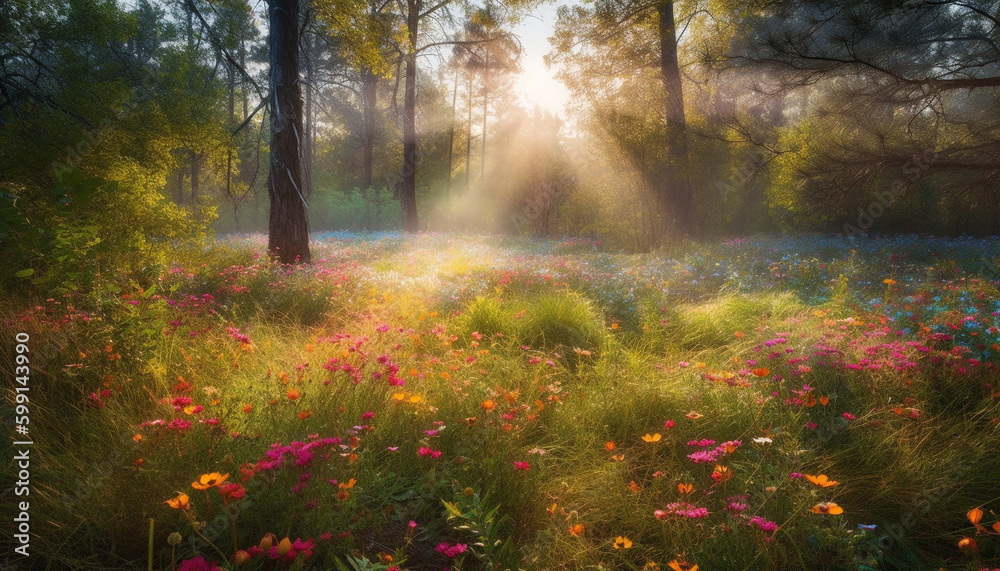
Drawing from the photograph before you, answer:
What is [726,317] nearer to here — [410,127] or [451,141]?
[410,127]

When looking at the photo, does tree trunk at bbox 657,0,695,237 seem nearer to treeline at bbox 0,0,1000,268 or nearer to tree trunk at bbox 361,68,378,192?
treeline at bbox 0,0,1000,268

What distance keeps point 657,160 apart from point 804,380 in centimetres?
953

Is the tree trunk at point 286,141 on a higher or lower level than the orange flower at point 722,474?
higher

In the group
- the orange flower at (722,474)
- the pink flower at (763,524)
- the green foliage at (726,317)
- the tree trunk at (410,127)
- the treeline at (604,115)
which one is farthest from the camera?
the tree trunk at (410,127)

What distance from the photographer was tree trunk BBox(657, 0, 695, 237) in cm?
1101

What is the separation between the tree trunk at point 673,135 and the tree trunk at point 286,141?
8679 millimetres

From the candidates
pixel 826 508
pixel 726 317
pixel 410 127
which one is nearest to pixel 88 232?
pixel 826 508

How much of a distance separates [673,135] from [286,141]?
9102 mm

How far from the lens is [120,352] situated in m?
2.61

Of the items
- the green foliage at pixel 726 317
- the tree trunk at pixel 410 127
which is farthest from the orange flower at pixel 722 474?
the tree trunk at pixel 410 127

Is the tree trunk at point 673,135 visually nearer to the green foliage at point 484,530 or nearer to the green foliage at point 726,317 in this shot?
the green foliage at point 726,317

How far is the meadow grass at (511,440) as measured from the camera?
5.36 ft

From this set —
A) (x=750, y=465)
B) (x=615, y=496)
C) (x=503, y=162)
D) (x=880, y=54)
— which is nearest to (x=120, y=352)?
(x=615, y=496)

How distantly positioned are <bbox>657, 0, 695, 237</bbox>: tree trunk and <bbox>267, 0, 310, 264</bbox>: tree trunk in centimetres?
868
